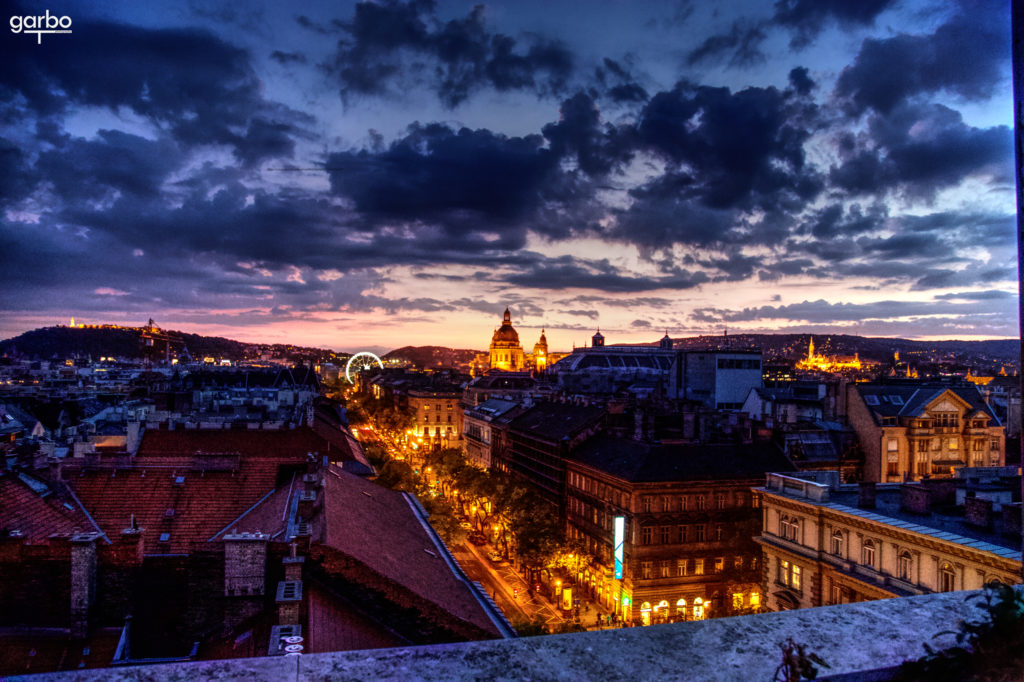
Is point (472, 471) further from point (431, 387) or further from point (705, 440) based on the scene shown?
point (431, 387)

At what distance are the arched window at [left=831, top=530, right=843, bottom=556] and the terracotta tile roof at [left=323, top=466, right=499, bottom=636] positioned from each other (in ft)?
60.3

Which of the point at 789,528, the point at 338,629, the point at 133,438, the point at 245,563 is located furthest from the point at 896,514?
the point at 133,438

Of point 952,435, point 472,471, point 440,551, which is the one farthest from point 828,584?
point 472,471

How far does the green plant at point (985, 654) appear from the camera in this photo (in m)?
4.26

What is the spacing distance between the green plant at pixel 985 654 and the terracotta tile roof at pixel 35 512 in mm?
22894

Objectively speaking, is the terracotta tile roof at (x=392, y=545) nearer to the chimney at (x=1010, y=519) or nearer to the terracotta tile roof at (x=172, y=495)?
the terracotta tile roof at (x=172, y=495)

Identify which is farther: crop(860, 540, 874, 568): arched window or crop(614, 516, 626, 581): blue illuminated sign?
crop(614, 516, 626, 581): blue illuminated sign

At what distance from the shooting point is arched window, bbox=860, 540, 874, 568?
30400 millimetres

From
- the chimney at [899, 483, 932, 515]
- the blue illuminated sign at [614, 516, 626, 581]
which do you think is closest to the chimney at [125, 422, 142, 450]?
the blue illuminated sign at [614, 516, 626, 581]

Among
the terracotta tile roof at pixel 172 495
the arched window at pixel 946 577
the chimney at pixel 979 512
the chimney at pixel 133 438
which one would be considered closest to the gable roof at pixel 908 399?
the chimney at pixel 979 512

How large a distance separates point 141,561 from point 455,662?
19.9 metres

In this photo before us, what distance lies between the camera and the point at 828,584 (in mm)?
32844

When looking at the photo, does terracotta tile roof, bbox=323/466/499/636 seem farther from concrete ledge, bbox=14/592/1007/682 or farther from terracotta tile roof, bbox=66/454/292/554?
concrete ledge, bbox=14/592/1007/682

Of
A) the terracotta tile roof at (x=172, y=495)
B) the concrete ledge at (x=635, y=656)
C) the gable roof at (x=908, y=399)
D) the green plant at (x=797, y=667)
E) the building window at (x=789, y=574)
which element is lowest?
the building window at (x=789, y=574)
